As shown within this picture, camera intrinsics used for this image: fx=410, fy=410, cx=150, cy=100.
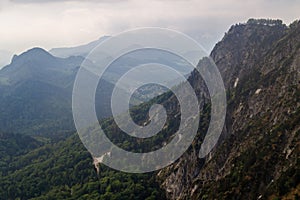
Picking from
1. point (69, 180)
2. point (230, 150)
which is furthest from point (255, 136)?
point (69, 180)

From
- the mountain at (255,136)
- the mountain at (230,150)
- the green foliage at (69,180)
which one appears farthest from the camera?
the green foliage at (69,180)

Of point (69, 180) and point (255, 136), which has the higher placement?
point (255, 136)

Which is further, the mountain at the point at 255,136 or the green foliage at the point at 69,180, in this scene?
the green foliage at the point at 69,180

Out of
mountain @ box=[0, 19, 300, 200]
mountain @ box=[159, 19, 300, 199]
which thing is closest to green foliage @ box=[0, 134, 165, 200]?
mountain @ box=[0, 19, 300, 200]

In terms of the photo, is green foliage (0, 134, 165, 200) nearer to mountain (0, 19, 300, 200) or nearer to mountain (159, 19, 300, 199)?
mountain (0, 19, 300, 200)

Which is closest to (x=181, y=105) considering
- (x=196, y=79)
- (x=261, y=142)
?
(x=196, y=79)

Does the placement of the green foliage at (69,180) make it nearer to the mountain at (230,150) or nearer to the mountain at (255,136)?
the mountain at (230,150)

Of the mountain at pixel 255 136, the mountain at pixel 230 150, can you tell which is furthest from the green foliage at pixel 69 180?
the mountain at pixel 255 136

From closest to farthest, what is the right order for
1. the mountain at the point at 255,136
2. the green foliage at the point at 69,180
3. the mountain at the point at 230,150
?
the mountain at the point at 255,136 < the mountain at the point at 230,150 < the green foliage at the point at 69,180

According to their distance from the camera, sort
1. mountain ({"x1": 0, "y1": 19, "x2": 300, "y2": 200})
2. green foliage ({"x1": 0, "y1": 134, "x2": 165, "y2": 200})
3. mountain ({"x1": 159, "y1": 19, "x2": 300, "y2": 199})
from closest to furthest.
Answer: mountain ({"x1": 159, "y1": 19, "x2": 300, "y2": 199}) → mountain ({"x1": 0, "y1": 19, "x2": 300, "y2": 200}) → green foliage ({"x1": 0, "y1": 134, "x2": 165, "y2": 200})

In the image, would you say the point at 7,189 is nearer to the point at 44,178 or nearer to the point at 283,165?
the point at 44,178

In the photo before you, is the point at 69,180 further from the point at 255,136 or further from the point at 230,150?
the point at 255,136
